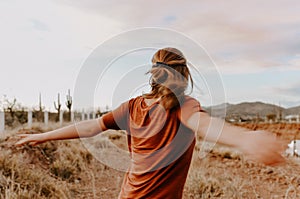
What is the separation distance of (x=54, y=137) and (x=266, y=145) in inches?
57.9

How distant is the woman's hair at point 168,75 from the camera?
2.19 meters

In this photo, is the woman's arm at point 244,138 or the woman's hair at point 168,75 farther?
the woman's hair at point 168,75

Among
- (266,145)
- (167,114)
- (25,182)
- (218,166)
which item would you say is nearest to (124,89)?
(167,114)

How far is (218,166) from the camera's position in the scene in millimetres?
8273

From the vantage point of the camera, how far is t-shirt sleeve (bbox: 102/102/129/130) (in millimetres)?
2371

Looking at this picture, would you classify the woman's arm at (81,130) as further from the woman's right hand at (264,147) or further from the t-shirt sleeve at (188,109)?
the woman's right hand at (264,147)

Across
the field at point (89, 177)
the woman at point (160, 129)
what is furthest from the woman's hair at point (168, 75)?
the field at point (89, 177)

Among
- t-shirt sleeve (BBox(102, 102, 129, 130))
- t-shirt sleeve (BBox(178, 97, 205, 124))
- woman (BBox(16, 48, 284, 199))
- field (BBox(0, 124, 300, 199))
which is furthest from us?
field (BBox(0, 124, 300, 199))

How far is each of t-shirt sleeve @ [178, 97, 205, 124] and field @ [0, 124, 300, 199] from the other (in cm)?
241

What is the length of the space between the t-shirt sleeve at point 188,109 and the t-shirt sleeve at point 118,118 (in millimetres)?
401

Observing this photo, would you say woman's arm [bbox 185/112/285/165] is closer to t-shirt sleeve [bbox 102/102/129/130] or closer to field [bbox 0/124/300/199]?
t-shirt sleeve [bbox 102/102/129/130]

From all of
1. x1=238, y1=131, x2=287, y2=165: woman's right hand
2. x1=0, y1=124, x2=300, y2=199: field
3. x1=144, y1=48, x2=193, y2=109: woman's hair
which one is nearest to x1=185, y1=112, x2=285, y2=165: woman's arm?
x1=238, y1=131, x2=287, y2=165: woman's right hand

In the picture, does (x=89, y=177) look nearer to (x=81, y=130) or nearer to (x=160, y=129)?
(x=81, y=130)

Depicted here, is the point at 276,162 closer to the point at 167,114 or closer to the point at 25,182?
the point at 167,114
